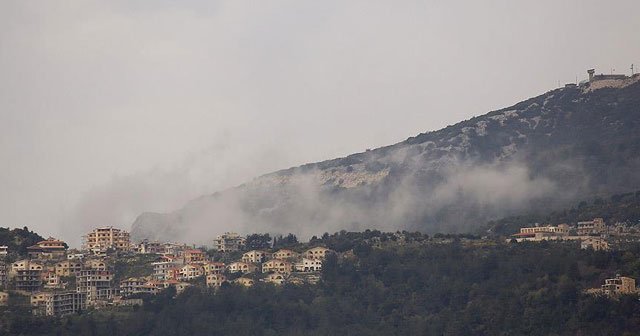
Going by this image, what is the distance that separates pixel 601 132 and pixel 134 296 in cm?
6596

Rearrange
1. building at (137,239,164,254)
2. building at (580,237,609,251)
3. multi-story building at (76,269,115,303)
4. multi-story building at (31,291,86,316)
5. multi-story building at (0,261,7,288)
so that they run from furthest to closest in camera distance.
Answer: building at (137,239,164,254) < multi-story building at (0,261,7,288) < multi-story building at (76,269,115,303) < building at (580,237,609,251) < multi-story building at (31,291,86,316)

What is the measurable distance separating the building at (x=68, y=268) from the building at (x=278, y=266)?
14.5 m

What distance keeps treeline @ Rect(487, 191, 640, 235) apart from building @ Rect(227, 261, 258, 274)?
22.8 metres

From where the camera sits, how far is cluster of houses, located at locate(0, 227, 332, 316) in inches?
4779

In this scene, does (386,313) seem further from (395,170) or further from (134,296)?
(395,170)

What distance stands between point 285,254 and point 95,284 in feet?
53.9

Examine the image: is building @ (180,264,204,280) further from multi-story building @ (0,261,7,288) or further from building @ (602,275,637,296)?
building @ (602,275,637,296)

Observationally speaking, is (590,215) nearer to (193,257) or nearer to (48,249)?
(193,257)

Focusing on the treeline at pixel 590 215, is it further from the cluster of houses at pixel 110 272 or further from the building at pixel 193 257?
the building at pixel 193 257

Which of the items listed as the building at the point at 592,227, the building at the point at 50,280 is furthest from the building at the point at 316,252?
the building at the point at 592,227

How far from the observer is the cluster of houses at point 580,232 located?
417 feet

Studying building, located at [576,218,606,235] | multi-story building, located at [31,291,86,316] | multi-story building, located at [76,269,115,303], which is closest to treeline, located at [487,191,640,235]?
building, located at [576,218,606,235]

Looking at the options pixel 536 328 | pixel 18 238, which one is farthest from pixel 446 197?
pixel 536 328

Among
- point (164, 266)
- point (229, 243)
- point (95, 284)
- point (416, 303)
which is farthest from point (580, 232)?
point (95, 284)
